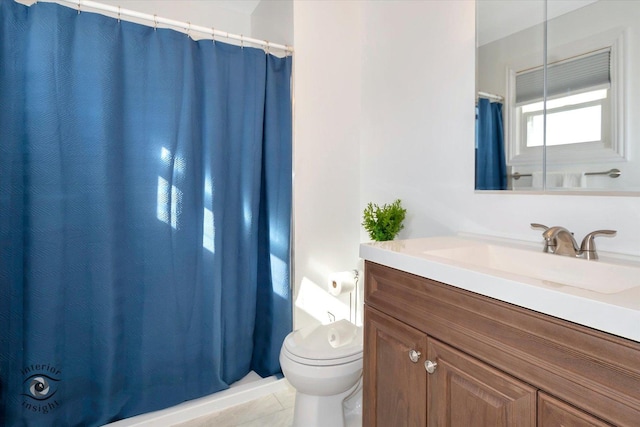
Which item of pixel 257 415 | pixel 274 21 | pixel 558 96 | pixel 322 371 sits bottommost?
pixel 257 415

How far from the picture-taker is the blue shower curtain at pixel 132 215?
4.75 feet

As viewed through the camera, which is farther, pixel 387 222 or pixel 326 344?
pixel 387 222

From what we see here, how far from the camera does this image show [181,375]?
1768mm

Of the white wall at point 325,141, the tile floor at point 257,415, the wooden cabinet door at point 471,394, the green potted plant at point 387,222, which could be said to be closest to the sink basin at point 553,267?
the wooden cabinet door at point 471,394

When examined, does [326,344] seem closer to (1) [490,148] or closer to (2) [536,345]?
(2) [536,345]

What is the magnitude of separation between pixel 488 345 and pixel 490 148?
2.90 feet

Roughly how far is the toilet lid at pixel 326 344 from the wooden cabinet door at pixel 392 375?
0.22 meters

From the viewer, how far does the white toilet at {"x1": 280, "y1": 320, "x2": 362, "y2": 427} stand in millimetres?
1437

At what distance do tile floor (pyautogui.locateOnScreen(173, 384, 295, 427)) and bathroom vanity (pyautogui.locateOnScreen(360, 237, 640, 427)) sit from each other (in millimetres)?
676

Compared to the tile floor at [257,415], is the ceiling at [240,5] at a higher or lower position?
higher

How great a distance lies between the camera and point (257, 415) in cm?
176

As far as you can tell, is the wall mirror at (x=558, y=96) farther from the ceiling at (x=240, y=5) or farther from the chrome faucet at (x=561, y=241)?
the ceiling at (x=240, y=5)

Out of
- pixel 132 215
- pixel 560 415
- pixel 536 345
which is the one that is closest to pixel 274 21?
pixel 132 215

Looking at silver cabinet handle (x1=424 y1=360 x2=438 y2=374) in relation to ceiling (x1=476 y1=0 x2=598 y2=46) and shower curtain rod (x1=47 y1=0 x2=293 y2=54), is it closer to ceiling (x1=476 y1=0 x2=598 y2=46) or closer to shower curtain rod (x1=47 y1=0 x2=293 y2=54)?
ceiling (x1=476 y1=0 x2=598 y2=46)
